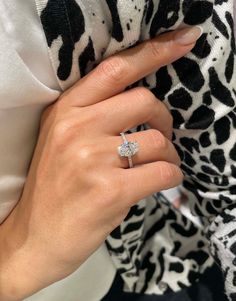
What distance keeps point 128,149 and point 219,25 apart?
0.16 m

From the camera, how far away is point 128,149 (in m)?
0.50

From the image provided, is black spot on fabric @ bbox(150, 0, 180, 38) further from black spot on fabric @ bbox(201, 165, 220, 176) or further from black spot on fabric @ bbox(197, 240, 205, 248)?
black spot on fabric @ bbox(197, 240, 205, 248)

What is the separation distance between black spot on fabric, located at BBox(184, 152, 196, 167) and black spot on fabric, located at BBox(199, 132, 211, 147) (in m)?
0.03

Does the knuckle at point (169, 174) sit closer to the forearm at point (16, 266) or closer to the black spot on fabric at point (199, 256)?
the forearm at point (16, 266)

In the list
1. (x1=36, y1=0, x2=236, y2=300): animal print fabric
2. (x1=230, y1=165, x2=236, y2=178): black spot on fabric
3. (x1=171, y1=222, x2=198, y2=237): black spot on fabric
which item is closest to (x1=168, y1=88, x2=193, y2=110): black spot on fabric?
(x1=36, y1=0, x2=236, y2=300): animal print fabric

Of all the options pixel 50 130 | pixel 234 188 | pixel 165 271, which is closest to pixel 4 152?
pixel 50 130

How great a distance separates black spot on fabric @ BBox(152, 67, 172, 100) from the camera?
0.52 m

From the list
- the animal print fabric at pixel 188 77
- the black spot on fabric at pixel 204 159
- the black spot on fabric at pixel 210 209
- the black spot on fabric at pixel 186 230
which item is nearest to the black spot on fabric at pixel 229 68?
the animal print fabric at pixel 188 77

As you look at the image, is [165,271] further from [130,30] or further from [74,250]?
[130,30]

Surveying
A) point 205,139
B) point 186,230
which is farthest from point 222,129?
point 186,230

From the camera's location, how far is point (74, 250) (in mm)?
542

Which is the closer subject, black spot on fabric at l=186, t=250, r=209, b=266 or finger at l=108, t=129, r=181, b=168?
finger at l=108, t=129, r=181, b=168

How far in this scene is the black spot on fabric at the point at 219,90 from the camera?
508mm

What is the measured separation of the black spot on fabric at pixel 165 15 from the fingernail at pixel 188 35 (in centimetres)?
2
